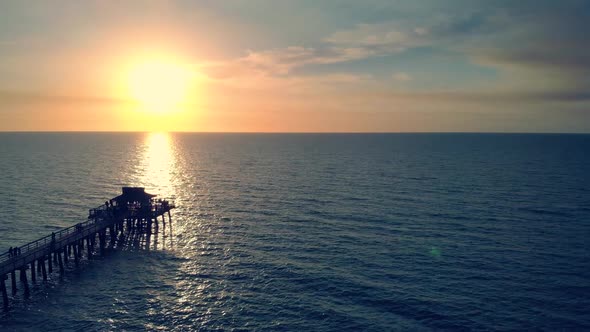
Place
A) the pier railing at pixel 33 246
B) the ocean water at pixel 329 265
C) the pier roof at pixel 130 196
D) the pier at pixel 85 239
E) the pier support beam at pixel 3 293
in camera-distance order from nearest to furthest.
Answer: the ocean water at pixel 329 265
the pier support beam at pixel 3 293
the pier at pixel 85 239
the pier railing at pixel 33 246
the pier roof at pixel 130 196

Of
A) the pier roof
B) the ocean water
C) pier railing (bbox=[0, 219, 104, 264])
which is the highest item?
the pier roof

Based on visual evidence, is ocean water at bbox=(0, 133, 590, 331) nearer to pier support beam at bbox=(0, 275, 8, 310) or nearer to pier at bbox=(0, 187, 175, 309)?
pier support beam at bbox=(0, 275, 8, 310)

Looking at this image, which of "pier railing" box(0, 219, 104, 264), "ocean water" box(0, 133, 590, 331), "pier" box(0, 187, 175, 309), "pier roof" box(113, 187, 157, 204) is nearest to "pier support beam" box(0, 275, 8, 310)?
"pier" box(0, 187, 175, 309)

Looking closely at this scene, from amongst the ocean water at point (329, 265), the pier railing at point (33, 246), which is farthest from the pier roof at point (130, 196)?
the pier railing at point (33, 246)

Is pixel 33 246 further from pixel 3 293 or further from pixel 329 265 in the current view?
pixel 329 265

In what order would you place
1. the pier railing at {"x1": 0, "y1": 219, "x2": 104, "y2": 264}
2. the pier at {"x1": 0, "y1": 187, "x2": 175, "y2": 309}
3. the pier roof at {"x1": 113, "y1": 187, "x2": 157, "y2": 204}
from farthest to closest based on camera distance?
the pier roof at {"x1": 113, "y1": 187, "x2": 157, "y2": 204}
the pier railing at {"x1": 0, "y1": 219, "x2": 104, "y2": 264}
the pier at {"x1": 0, "y1": 187, "x2": 175, "y2": 309}

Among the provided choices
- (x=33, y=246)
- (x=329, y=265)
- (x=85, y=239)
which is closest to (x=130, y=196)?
(x=85, y=239)

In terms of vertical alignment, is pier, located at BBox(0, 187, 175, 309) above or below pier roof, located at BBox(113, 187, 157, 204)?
below

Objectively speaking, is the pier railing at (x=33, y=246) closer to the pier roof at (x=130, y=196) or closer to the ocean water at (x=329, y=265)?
the ocean water at (x=329, y=265)

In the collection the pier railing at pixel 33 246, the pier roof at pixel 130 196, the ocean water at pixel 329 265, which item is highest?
the pier roof at pixel 130 196
